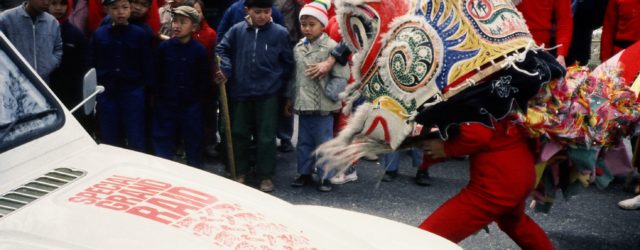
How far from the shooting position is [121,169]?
2.68 metres

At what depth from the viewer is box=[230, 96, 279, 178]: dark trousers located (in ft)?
19.9

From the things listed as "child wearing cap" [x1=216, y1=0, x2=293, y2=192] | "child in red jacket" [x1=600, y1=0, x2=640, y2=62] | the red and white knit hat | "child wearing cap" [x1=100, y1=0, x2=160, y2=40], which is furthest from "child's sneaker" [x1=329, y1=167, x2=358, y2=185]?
"child in red jacket" [x1=600, y1=0, x2=640, y2=62]

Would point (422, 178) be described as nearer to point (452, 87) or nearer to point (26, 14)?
point (452, 87)

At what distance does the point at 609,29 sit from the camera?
6.29 metres

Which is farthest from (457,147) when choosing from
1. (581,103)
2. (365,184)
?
(365,184)

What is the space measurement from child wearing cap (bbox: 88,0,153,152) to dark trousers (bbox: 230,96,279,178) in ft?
2.50

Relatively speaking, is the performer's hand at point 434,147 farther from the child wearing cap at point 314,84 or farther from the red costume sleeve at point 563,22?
the red costume sleeve at point 563,22

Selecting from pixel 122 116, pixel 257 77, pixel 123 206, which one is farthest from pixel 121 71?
pixel 123 206

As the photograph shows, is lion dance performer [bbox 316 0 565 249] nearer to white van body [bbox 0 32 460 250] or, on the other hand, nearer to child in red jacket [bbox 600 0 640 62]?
white van body [bbox 0 32 460 250]

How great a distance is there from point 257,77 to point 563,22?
2.52 metres

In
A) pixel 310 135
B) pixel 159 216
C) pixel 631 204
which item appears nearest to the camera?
pixel 159 216

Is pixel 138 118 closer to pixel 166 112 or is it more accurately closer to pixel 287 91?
pixel 166 112

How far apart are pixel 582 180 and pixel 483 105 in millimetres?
888

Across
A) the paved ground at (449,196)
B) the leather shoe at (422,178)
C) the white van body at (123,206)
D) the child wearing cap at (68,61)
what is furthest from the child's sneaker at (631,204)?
the child wearing cap at (68,61)
